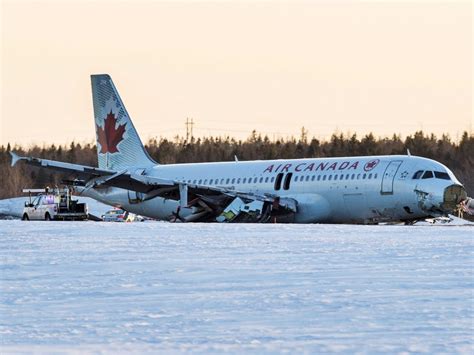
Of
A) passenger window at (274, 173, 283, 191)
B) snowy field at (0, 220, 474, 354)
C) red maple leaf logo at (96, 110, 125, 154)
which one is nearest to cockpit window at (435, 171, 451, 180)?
passenger window at (274, 173, 283, 191)

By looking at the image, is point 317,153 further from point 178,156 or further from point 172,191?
point 172,191

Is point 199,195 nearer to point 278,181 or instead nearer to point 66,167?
point 278,181

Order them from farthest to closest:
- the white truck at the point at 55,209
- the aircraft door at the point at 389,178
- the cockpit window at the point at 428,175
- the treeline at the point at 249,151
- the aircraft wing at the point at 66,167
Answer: the treeline at the point at 249,151 < the white truck at the point at 55,209 < the aircraft wing at the point at 66,167 < the aircraft door at the point at 389,178 < the cockpit window at the point at 428,175

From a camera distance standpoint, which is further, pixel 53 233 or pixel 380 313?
pixel 53 233

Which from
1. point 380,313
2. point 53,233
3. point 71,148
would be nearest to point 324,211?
point 53,233

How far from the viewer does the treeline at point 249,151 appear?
118m

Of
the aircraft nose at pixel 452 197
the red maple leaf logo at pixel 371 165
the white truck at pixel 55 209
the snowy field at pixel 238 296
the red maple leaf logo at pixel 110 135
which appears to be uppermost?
the red maple leaf logo at pixel 110 135

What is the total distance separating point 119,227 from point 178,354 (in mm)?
24411

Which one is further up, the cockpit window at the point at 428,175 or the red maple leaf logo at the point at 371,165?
the red maple leaf logo at the point at 371,165

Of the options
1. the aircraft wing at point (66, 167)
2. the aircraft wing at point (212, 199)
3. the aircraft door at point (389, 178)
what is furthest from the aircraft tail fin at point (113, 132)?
the aircraft door at point (389, 178)

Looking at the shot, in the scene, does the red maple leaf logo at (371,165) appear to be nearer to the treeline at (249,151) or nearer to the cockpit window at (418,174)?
the cockpit window at (418,174)

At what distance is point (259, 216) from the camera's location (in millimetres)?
48500

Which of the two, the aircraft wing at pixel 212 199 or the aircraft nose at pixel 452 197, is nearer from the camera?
the aircraft nose at pixel 452 197

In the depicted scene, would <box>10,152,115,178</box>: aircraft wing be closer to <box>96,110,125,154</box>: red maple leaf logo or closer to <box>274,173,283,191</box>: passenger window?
<box>274,173,283,191</box>: passenger window
